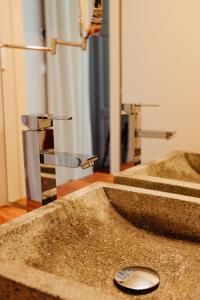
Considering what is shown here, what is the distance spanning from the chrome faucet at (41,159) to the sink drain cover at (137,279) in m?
0.23

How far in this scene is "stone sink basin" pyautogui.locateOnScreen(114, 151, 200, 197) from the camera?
88 cm

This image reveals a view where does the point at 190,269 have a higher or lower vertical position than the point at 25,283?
lower

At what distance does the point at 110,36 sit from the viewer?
1.23 metres

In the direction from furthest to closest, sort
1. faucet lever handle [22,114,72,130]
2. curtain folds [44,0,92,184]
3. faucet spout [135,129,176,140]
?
1. curtain folds [44,0,92,184]
2. faucet spout [135,129,176,140]
3. faucet lever handle [22,114,72,130]

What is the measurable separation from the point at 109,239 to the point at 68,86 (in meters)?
0.99

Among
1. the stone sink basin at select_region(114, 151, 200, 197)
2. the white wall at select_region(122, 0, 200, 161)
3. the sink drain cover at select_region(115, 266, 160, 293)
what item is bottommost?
the sink drain cover at select_region(115, 266, 160, 293)

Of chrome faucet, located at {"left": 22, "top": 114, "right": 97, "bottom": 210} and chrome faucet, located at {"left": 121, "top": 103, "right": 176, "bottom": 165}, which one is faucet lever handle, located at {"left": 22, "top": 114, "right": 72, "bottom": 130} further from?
chrome faucet, located at {"left": 121, "top": 103, "right": 176, "bottom": 165}

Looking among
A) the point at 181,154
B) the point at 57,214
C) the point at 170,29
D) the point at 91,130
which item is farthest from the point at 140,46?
the point at 57,214

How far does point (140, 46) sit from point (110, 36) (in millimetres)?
121

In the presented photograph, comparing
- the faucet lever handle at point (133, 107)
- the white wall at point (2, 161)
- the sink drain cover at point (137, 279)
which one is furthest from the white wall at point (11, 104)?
the sink drain cover at point (137, 279)

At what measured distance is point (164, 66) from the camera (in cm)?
117

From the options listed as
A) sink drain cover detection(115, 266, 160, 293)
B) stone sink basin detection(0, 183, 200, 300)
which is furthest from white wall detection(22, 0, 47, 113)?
sink drain cover detection(115, 266, 160, 293)

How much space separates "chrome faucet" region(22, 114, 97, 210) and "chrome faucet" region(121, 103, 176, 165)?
40 centimetres

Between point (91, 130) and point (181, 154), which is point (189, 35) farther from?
point (91, 130)
